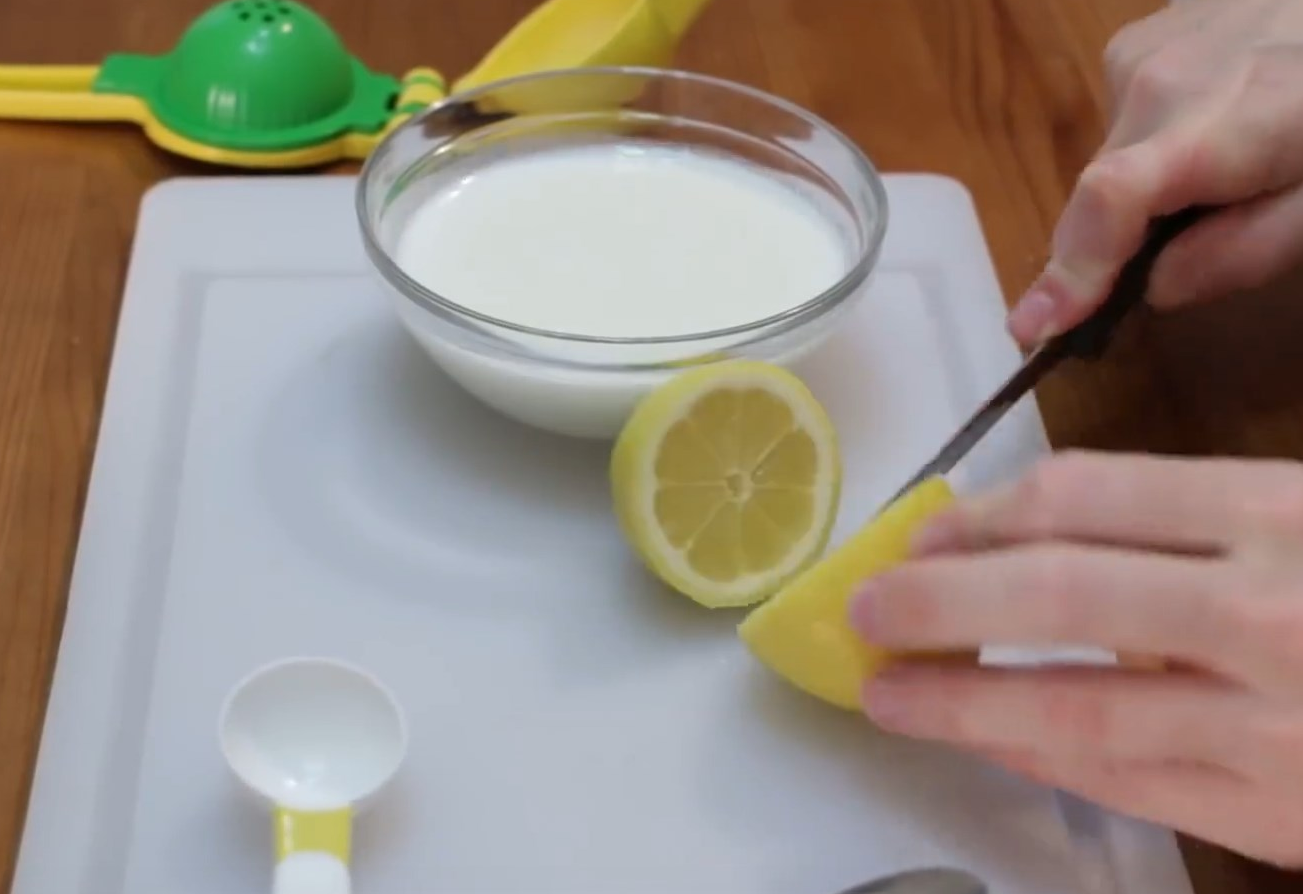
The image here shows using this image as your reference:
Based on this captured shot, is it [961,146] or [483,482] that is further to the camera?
[961,146]

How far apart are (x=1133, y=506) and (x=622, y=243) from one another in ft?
1.21

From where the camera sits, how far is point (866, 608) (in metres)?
0.55

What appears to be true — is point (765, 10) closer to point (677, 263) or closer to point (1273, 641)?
point (677, 263)

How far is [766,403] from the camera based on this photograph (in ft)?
2.17

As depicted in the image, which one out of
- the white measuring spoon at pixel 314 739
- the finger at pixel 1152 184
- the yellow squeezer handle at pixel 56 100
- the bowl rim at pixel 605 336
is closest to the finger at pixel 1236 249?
the finger at pixel 1152 184

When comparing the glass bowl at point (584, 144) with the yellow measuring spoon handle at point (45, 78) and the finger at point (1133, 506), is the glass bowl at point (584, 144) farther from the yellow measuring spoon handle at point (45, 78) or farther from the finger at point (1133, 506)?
the yellow measuring spoon handle at point (45, 78)

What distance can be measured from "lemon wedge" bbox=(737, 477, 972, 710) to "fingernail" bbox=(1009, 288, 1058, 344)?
14 centimetres

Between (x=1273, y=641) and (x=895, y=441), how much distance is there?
33cm

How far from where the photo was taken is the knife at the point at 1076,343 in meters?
0.71

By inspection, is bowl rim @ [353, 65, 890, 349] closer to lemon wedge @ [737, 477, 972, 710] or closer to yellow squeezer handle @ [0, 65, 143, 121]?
lemon wedge @ [737, 477, 972, 710]

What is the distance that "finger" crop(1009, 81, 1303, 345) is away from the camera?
0.68 metres

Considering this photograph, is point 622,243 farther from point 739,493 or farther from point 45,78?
point 45,78

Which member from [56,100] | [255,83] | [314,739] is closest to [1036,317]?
[314,739]

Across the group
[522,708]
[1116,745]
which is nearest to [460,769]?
[522,708]
